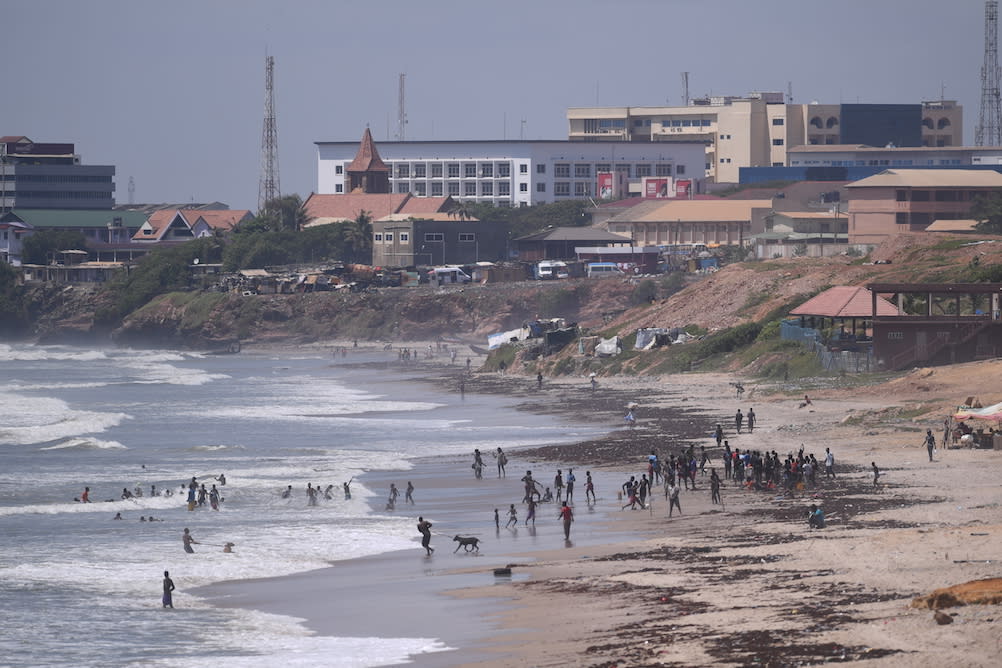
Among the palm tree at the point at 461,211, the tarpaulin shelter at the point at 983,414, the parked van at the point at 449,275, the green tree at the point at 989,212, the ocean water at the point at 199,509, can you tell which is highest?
the palm tree at the point at 461,211

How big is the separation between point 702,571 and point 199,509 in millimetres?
18813

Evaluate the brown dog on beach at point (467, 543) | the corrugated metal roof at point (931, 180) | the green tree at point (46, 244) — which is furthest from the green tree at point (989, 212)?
the green tree at point (46, 244)

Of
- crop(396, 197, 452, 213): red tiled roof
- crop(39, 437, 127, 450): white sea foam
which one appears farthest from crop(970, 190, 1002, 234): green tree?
crop(39, 437, 127, 450): white sea foam

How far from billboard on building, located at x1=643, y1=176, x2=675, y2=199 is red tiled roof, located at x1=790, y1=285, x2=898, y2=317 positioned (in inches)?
4076

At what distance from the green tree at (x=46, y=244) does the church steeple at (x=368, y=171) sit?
3142cm

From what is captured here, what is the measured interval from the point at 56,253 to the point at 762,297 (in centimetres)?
10143

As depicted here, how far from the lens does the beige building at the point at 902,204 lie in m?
121

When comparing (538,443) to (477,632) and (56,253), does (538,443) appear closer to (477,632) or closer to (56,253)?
(477,632)

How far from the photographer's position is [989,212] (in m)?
114

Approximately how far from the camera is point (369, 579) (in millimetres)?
33344

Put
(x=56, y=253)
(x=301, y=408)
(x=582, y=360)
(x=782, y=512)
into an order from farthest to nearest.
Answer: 1. (x=56, y=253)
2. (x=582, y=360)
3. (x=301, y=408)
4. (x=782, y=512)

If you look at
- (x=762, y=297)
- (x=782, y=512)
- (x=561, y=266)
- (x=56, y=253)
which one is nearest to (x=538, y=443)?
(x=782, y=512)

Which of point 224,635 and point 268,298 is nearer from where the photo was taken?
point 224,635

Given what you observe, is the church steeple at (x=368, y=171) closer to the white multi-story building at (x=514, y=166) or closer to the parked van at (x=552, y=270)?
the white multi-story building at (x=514, y=166)
